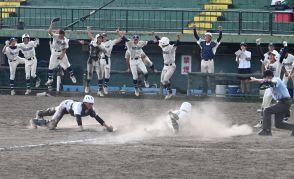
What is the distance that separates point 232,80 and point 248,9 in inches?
228

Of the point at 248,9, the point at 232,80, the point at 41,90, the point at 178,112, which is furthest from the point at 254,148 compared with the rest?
Result: the point at 248,9

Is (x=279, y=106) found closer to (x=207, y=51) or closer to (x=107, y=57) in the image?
(x=207, y=51)

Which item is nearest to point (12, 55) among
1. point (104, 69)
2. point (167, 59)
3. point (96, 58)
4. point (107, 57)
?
point (96, 58)

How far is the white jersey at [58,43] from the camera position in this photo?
34.7 metres

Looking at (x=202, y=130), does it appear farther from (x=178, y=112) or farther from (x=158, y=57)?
(x=158, y=57)

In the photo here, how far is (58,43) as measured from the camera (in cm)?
3475

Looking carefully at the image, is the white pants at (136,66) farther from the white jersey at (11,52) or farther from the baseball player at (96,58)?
the white jersey at (11,52)

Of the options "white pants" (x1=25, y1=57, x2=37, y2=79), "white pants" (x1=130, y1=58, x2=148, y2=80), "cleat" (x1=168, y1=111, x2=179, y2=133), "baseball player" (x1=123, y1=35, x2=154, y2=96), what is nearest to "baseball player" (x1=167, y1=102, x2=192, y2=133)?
"cleat" (x1=168, y1=111, x2=179, y2=133)

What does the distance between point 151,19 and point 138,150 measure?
742 inches

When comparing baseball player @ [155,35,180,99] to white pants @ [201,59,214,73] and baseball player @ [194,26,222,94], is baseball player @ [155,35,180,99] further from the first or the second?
white pants @ [201,59,214,73]

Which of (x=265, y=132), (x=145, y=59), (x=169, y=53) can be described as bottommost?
(x=265, y=132)

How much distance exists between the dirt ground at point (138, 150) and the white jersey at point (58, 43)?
593cm

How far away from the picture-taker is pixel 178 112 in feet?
78.2

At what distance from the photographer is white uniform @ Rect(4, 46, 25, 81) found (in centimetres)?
3531
